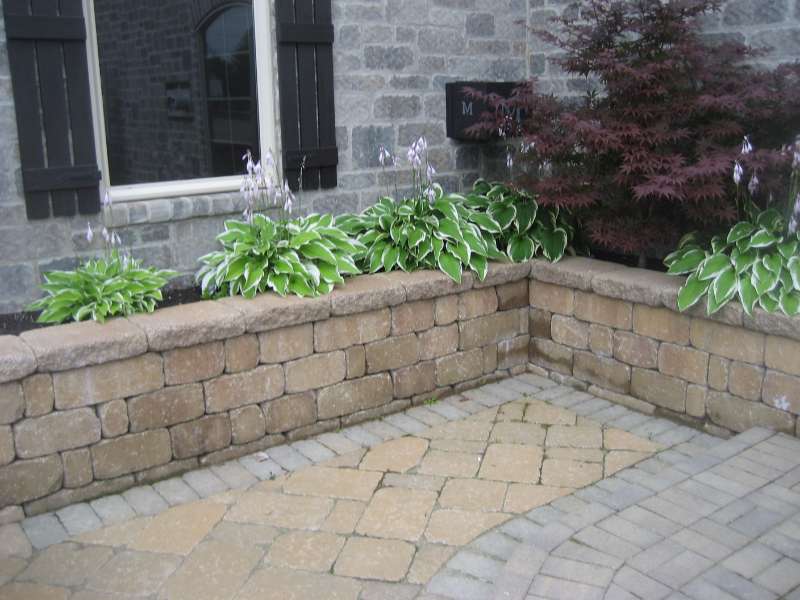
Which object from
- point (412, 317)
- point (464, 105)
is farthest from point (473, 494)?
point (464, 105)

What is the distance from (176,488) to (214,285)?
1.24m

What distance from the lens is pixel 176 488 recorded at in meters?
3.82

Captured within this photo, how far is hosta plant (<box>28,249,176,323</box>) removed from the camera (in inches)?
156

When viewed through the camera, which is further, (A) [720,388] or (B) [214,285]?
(B) [214,285]

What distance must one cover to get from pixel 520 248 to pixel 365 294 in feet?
4.08

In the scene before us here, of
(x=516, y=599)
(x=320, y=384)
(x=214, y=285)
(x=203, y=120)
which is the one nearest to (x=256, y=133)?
(x=203, y=120)

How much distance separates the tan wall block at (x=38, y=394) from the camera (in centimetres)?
351

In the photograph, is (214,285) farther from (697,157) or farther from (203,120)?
(697,157)

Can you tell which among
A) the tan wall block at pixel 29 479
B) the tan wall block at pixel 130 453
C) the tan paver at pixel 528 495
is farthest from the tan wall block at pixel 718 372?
the tan wall block at pixel 29 479

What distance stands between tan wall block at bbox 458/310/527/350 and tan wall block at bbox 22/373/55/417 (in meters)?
2.30

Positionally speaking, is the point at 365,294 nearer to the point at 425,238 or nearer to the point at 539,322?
the point at 425,238

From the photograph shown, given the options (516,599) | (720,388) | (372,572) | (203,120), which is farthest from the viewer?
(203,120)

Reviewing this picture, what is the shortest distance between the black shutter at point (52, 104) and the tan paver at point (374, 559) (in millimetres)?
2376

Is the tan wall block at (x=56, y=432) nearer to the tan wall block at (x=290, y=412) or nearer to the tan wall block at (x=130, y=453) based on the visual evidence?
the tan wall block at (x=130, y=453)
